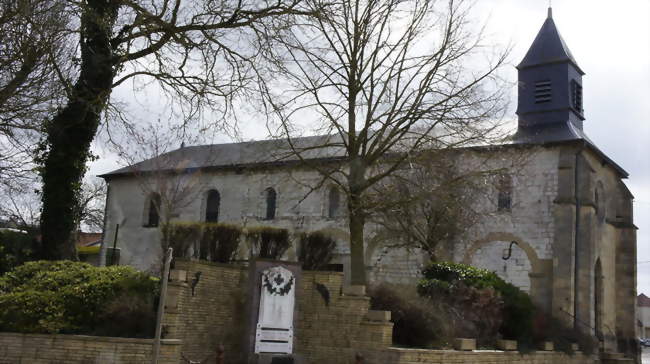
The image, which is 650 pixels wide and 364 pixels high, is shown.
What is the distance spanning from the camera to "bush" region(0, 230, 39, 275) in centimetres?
1667

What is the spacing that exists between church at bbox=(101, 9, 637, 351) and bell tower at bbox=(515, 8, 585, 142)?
0.05 m

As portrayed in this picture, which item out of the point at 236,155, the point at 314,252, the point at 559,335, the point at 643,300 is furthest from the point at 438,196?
the point at 643,300

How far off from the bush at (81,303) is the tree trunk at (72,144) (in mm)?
2483

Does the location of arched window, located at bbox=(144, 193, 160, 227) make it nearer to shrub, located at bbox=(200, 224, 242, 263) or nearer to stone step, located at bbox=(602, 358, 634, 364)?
stone step, located at bbox=(602, 358, 634, 364)

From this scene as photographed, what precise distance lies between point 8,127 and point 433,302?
10315 millimetres

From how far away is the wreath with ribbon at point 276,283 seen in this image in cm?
1400

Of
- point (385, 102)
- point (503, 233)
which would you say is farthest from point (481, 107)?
point (503, 233)

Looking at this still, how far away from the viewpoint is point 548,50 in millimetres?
31906

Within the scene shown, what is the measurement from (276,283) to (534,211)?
17.0 meters

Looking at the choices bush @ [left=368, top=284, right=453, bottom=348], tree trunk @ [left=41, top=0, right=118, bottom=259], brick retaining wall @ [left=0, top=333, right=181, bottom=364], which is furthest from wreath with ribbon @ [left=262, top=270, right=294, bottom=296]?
tree trunk @ [left=41, top=0, right=118, bottom=259]

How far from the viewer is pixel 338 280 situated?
15.1 meters

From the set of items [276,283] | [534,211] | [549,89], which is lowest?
[276,283]

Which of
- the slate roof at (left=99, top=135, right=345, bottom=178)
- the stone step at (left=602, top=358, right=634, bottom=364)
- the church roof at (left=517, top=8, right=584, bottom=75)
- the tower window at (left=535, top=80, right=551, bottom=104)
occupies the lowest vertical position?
the stone step at (left=602, top=358, right=634, bottom=364)

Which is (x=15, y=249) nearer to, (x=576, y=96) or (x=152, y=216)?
(x=152, y=216)
